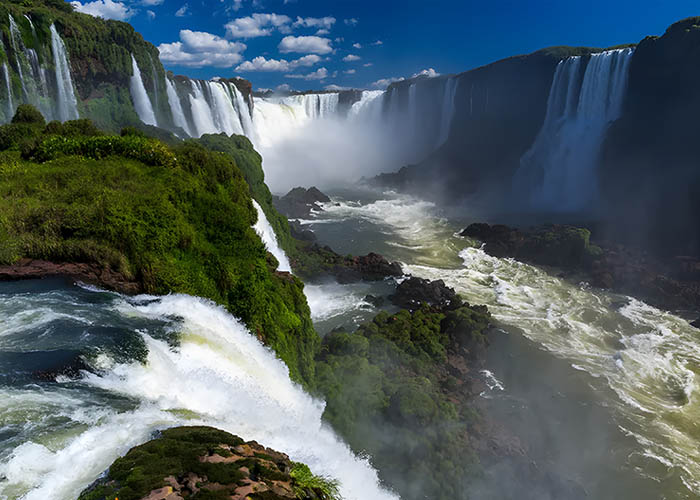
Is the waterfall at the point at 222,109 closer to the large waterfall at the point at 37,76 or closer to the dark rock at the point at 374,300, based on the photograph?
the large waterfall at the point at 37,76

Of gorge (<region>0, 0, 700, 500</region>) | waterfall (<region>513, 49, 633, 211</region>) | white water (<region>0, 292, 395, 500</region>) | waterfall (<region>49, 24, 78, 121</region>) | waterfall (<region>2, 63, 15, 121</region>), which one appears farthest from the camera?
waterfall (<region>513, 49, 633, 211</region>)

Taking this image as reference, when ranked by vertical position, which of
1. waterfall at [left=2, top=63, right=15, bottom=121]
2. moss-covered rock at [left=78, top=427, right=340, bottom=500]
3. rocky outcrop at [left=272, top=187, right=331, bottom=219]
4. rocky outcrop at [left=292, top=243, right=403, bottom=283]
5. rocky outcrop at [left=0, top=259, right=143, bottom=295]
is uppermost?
waterfall at [left=2, top=63, right=15, bottom=121]

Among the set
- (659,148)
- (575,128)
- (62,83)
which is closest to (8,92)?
(62,83)

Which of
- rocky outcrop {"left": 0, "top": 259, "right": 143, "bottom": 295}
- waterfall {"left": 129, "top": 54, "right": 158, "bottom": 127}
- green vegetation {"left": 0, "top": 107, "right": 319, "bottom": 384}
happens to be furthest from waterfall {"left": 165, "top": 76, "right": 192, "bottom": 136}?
rocky outcrop {"left": 0, "top": 259, "right": 143, "bottom": 295}

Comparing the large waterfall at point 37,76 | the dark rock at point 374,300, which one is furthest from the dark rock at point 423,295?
the large waterfall at point 37,76

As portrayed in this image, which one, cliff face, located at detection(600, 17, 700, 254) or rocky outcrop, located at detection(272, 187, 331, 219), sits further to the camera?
rocky outcrop, located at detection(272, 187, 331, 219)

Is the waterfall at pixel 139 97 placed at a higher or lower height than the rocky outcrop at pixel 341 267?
higher

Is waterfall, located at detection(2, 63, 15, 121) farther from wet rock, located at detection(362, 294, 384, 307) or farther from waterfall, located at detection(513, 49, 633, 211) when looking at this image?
waterfall, located at detection(513, 49, 633, 211)
